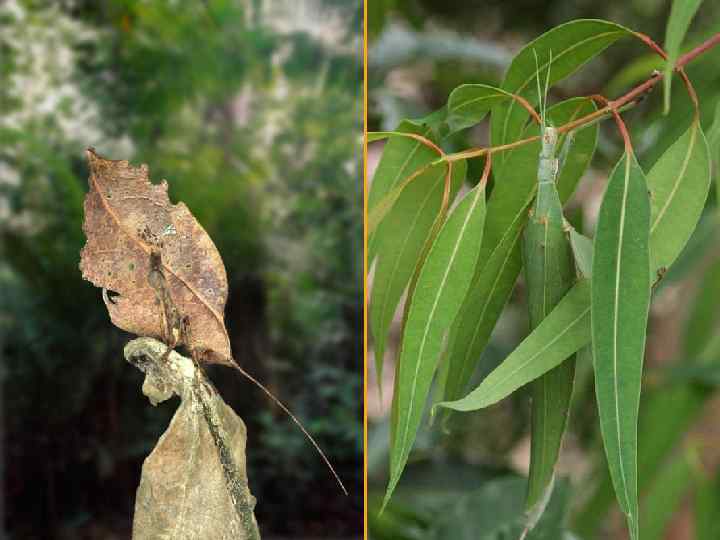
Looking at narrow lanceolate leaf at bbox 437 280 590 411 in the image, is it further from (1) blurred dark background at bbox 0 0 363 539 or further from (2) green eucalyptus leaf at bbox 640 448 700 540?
(2) green eucalyptus leaf at bbox 640 448 700 540

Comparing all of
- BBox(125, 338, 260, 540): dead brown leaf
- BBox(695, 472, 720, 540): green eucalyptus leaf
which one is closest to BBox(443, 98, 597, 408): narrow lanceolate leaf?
BBox(125, 338, 260, 540): dead brown leaf

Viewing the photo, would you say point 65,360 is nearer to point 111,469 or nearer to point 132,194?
point 111,469

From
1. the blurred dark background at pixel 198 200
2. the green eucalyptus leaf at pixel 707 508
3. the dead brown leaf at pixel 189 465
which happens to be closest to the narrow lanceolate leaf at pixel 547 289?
the dead brown leaf at pixel 189 465

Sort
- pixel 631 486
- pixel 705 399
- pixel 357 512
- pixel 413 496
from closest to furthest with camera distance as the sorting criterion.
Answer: pixel 631 486
pixel 357 512
pixel 413 496
pixel 705 399

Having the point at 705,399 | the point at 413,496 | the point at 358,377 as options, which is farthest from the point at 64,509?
the point at 705,399

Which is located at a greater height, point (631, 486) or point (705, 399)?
point (705, 399)

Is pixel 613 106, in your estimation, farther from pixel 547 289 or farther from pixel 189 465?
pixel 189 465

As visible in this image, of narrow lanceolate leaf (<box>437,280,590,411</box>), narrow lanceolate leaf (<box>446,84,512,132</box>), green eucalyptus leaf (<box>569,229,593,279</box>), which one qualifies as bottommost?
narrow lanceolate leaf (<box>437,280,590,411</box>)
